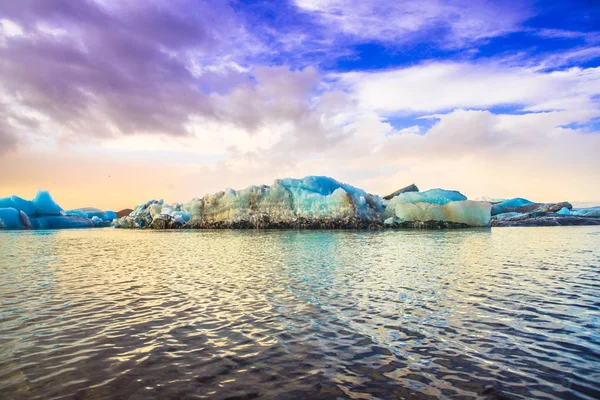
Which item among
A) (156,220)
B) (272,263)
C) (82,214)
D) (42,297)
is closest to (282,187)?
(156,220)

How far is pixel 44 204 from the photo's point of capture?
69500 mm

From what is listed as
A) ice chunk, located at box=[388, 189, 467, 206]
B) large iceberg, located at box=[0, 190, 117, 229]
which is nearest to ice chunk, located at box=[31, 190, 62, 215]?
large iceberg, located at box=[0, 190, 117, 229]

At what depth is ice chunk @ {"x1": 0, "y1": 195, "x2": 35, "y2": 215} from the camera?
218 feet

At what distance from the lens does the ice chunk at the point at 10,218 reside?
63156mm

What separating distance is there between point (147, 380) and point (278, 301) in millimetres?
5058

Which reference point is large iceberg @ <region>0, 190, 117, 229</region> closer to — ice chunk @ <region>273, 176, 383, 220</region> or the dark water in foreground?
ice chunk @ <region>273, 176, 383, 220</region>

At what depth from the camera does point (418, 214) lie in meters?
56.3

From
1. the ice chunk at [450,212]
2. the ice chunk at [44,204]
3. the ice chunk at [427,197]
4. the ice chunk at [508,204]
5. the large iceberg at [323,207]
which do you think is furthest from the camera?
the ice chunk at [508,204]

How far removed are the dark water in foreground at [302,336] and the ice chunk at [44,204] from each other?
63265mm

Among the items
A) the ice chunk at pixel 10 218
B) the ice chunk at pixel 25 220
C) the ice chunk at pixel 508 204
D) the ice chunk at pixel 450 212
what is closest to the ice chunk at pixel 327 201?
the ice chunk at pixel 450 212

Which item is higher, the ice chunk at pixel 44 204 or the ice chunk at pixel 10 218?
the ice chunk at pixel 44 204

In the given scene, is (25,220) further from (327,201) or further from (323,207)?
(327,201)

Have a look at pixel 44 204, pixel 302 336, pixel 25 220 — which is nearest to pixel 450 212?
pixel 302 336

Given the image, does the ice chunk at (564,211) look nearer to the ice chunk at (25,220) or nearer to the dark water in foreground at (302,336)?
the dark water in foreground at (302,336)
